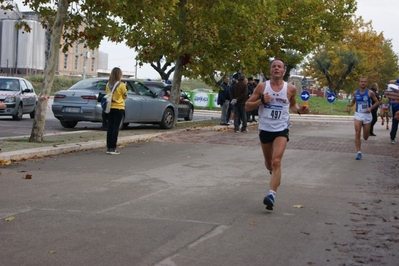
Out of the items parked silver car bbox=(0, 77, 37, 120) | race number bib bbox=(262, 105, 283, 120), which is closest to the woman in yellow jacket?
race number bib bbox=(262, 105, 283, 120)

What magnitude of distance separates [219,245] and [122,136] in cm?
1270

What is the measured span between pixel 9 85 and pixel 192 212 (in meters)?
20.2

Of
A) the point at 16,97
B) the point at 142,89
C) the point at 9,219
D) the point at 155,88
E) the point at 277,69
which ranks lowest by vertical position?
the point at 16,97

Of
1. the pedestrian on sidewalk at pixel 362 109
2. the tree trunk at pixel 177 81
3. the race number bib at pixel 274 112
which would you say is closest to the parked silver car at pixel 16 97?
the tree trunk at pixel 177 81

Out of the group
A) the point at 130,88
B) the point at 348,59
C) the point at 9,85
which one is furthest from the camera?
the point at 348,59

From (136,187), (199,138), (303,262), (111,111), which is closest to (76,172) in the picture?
(136,187)

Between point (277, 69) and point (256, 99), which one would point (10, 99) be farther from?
point (277, 69)

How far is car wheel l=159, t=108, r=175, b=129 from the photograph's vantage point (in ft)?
75.6

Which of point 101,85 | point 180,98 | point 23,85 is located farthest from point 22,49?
point 101,85

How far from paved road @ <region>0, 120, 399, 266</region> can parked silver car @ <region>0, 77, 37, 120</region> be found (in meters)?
12.1

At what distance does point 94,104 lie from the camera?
20547 millimetres

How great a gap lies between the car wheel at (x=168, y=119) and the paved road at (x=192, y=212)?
27.0 feet

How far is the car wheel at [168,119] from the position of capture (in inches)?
907

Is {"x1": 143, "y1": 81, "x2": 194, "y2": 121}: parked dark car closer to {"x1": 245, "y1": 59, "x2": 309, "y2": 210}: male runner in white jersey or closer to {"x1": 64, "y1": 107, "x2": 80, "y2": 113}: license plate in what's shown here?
{"x1": 64, "y1": 107, "x2": 80, "y2": 113}: license plate
